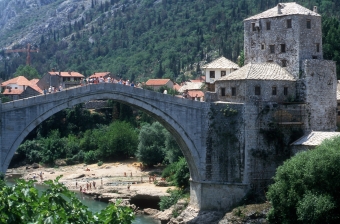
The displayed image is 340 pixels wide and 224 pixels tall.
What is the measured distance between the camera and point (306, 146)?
4028 centimetres

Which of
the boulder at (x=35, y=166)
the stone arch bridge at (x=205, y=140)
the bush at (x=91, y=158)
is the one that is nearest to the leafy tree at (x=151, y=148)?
the bush at (x=91, y=158)

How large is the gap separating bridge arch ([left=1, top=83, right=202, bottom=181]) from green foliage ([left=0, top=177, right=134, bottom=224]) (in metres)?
21.3

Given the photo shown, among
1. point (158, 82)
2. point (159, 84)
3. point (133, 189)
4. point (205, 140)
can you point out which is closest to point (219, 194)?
point (205, 140)

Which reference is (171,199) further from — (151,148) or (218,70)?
(151,148)

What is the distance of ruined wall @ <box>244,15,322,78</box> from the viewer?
4316 centimetres

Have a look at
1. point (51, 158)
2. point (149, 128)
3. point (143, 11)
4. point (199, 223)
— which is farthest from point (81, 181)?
point (143, 11)

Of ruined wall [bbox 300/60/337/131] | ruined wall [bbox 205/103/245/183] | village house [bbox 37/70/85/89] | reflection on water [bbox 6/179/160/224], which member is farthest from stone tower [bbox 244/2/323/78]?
village house [bbox 37/70/85/89]

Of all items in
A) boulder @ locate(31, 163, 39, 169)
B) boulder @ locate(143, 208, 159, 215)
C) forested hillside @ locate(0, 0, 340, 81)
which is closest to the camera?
boulder @ locate(143, 208, 159, 215)

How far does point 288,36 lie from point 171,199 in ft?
46.4

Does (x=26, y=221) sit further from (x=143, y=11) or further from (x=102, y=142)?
(x=143, y=11)

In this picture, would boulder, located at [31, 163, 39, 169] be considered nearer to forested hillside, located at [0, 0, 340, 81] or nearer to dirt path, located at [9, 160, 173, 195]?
dirt path, located at [9, 160, 173, 195]

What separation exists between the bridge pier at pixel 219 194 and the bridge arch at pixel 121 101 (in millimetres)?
861

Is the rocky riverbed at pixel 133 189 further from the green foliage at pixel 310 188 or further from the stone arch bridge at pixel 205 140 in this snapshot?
the green foliage at pixel 310 188

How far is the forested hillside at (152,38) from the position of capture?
131m
